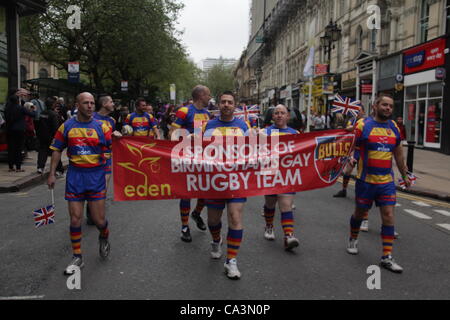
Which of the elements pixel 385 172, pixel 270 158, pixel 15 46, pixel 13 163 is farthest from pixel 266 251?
pixel 15 46

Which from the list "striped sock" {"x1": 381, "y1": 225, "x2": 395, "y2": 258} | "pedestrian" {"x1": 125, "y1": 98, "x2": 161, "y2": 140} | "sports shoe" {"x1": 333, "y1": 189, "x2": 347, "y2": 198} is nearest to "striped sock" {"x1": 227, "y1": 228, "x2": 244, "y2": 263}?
"striped sock" {"x1": 381, "y1": 225, "x2": 395, "y2": 258}

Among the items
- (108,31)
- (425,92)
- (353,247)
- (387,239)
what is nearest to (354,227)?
(353,247)

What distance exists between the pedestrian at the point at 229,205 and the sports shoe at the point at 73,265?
4.60 feet

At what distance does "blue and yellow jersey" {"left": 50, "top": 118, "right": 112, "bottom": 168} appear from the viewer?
14.6ft

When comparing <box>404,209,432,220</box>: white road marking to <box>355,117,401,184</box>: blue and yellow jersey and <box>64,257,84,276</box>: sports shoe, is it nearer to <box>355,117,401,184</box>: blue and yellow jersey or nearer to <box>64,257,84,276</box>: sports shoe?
<box>355,117,401,184</box>: blue and yellow jersey

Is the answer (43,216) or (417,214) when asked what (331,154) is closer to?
(417,214)

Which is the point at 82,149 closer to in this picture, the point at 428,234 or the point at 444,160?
the point at 428,234

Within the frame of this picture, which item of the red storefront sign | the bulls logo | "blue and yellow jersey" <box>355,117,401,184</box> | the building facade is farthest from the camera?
the building facade

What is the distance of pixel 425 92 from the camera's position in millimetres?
20016

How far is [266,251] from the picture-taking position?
516cm

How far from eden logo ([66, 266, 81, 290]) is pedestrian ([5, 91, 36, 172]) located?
7903mm

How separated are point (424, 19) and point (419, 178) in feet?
39.9

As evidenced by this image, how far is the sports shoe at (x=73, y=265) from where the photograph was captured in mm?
4246
